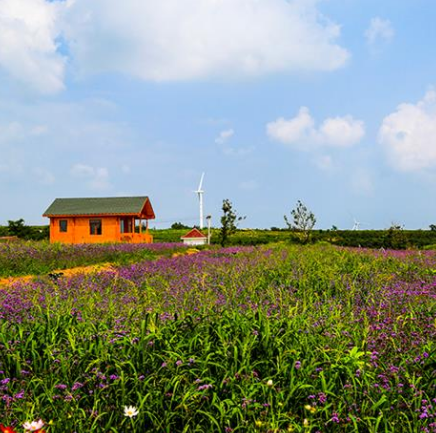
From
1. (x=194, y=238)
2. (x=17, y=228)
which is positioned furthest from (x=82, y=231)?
(x=194, y=238)

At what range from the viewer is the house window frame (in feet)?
151

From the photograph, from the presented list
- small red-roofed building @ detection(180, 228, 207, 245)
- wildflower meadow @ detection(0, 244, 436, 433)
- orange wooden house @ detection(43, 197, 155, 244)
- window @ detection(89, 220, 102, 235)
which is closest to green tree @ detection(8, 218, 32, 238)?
orange wooden house @ detection(43, 197, 155, 244)

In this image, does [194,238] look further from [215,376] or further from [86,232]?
[215,376]

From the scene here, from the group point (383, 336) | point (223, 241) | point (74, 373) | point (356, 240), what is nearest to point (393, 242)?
point (356, 240)

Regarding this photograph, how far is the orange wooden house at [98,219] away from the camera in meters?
45.1

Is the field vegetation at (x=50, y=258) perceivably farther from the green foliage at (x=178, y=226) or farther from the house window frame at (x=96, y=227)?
the green foliage at (x=178, y=226)

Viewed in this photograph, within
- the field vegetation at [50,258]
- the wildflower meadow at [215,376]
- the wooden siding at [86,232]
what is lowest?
the wildflower meadow at [215,376]

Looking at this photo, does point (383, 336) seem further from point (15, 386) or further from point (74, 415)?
point (15, 386)

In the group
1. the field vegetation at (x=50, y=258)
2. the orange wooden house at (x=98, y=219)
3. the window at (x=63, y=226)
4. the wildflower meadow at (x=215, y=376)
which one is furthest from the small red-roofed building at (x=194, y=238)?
the wildflower meadow at (x=215, y=376)

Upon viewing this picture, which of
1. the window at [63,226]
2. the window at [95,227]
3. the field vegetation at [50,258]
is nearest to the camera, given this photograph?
the field vegetation at [50,258]

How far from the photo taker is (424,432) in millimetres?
3977

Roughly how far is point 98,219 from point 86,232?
5.66ft

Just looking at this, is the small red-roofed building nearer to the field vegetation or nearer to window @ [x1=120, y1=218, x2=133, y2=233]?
window @ [x1=120, y1=218, x2=133, y2=233]

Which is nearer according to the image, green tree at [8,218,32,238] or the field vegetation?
the field vegetation
